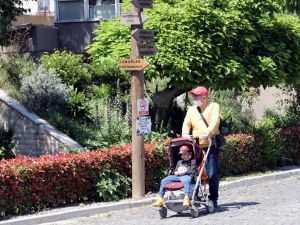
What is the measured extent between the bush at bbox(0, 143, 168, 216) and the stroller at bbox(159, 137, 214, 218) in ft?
6.02

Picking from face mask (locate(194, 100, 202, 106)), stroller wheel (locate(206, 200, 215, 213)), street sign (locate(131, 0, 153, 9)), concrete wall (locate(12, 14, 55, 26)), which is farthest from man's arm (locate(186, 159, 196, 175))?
concrete wall (locate(12, 14, 55, 26))

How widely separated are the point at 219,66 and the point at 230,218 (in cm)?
584

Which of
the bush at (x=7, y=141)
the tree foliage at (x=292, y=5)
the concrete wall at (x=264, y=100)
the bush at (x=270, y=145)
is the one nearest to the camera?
the bush at (x=7, y=141)

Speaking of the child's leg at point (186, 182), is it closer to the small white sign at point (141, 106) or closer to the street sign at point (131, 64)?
the small white sign at point (141, 106)

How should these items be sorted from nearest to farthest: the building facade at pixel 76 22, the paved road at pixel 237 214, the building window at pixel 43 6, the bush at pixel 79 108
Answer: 1. the paved road at pixel 237 214
2. the bush at pixel 79 108
3. the building facade at pixel 76 22
4. the building window at pixel 43 6

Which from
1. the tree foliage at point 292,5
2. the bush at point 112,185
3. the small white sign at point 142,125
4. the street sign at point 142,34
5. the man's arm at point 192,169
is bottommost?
the bush at point 112,185

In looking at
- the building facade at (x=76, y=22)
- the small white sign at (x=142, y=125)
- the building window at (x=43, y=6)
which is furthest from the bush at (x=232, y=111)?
the building window at (x=43, y=6)

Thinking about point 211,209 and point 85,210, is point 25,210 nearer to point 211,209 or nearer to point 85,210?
point 85,210

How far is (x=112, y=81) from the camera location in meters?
20.6

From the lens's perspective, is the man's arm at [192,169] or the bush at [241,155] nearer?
the man's arm at [192,169]

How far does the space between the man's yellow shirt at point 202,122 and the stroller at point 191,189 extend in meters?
0.16

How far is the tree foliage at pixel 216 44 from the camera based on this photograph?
1559cm

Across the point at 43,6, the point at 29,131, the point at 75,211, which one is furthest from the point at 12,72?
the point at 43,6

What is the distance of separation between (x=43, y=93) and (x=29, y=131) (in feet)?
3.58
